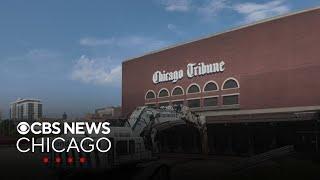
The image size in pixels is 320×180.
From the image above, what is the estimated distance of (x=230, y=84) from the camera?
5703 cm

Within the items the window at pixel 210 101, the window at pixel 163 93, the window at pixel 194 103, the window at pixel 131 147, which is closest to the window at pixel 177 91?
the window at pixel 163 93

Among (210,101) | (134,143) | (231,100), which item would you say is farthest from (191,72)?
(134,143)

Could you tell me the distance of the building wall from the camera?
48.0 meters

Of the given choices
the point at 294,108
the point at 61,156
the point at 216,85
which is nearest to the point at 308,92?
the point at 294,108

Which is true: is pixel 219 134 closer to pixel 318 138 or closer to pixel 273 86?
pixel 273 86

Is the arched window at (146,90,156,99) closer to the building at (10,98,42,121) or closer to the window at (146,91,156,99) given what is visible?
the window at (146,91,156,99)

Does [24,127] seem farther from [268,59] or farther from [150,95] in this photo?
[150,95]

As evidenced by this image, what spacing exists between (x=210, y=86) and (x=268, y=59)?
10.2 m

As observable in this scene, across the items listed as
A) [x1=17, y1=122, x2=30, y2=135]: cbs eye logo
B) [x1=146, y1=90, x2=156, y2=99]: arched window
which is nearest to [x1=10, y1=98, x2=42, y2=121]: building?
[x1=146, y1=90, x2=156, y2=99]: arched window

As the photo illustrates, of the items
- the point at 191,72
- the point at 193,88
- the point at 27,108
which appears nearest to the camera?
the point at 191,72

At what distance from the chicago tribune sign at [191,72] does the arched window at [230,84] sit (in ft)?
5.45

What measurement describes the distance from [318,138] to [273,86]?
1193 centimetres

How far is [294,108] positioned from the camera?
48.4m

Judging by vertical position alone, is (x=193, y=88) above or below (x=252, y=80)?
below
